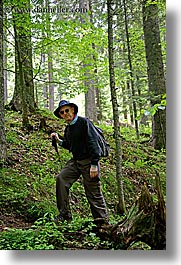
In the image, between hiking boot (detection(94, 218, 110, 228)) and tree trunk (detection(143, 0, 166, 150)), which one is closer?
hiking boot (detection(94, 218, 110, 228))

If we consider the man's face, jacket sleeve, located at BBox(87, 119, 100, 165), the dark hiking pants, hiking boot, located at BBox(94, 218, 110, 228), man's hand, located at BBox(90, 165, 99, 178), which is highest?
the man's face

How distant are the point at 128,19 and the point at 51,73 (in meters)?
0.77

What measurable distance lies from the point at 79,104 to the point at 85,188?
597mm

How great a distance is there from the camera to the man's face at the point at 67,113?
2.41m

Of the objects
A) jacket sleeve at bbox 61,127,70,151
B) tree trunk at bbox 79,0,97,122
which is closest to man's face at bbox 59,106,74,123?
jacket sleeve at bbox 61,127,70,151

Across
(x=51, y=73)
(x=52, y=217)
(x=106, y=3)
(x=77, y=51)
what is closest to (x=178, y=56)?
(x=106, y=3)

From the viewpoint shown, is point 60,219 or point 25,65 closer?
point 60,219

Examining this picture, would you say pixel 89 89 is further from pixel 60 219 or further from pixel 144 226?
pixel 144 226

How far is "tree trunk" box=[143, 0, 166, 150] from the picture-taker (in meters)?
2.65

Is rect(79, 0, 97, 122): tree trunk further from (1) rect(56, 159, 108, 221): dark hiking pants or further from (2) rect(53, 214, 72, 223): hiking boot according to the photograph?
(2) rect(53, 214, 72, 223): hiking boot

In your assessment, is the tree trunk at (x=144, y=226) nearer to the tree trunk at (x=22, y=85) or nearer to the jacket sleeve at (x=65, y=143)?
the jacket sleeve at (x=65, y=143)

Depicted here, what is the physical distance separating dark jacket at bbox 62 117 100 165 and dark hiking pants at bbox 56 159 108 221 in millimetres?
61

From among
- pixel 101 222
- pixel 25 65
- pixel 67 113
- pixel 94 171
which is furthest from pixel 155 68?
pixel 101 222

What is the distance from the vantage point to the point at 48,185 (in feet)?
8.64
